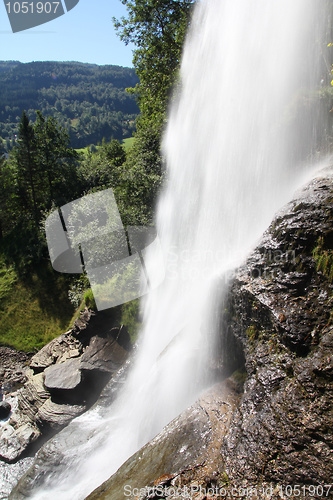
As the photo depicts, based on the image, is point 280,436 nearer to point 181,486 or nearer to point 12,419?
point 181,486

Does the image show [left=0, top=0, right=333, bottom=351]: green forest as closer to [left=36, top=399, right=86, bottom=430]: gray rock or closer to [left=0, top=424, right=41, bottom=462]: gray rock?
[left=36, top=399, right=86, bottom=430]: gray rock

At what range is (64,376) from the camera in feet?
51.4

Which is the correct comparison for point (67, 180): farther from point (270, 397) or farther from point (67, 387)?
point (270, 397)

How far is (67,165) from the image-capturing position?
3603 cm

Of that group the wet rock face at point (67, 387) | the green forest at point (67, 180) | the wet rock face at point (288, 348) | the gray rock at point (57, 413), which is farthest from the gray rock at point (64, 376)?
the wet rock face at point (288, 348)

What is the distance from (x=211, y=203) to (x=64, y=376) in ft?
38.3

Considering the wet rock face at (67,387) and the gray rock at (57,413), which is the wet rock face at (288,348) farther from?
the gray rock at (57,413)

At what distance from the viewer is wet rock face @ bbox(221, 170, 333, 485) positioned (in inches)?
193

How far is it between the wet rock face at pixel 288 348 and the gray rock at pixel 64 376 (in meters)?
10.6

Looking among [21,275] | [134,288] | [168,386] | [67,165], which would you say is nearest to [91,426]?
[168,386]

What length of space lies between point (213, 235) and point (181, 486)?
32.5 ft

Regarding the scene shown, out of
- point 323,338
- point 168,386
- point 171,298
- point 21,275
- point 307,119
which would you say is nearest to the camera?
point 323,338

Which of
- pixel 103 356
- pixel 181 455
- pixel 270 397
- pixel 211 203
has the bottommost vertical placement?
pixel 103 356

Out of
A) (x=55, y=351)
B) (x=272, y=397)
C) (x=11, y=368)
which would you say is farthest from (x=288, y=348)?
(x=11, y=368)
